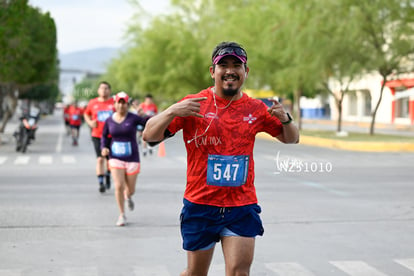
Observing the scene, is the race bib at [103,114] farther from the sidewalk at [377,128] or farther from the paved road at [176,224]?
the sidewalk at [377,128]

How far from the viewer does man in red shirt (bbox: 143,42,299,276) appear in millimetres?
4230

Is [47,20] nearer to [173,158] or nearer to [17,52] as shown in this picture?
[17,52]

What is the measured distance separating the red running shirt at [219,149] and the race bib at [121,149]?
5.04 m

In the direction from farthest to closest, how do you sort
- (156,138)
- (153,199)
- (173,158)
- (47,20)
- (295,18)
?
(47,20)
(295,18)
(173,158)
(153,199)
(156,138)

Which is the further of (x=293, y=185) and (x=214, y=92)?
(x=293, y=185)

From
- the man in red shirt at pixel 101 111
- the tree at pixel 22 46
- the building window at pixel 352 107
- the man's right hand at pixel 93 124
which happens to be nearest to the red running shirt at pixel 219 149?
the man in red shirt at pixel 101 111

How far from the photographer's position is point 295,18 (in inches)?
1237

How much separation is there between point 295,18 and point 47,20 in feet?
82.9

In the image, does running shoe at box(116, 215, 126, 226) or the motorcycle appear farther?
the motorcycle

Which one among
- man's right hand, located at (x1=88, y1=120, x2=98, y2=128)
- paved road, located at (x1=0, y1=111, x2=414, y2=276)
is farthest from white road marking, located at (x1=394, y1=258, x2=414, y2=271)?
man's right hand, located at (x1=88, y1=120, x2=98, y2=128)

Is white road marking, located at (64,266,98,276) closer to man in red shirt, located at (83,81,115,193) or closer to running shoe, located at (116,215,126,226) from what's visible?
running shoe, located at (116,215,126,226)

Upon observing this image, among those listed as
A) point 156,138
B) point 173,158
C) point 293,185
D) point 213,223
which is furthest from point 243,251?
point 173,158

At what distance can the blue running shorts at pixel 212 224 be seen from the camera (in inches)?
168

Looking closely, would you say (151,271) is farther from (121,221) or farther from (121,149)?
(121,149)
